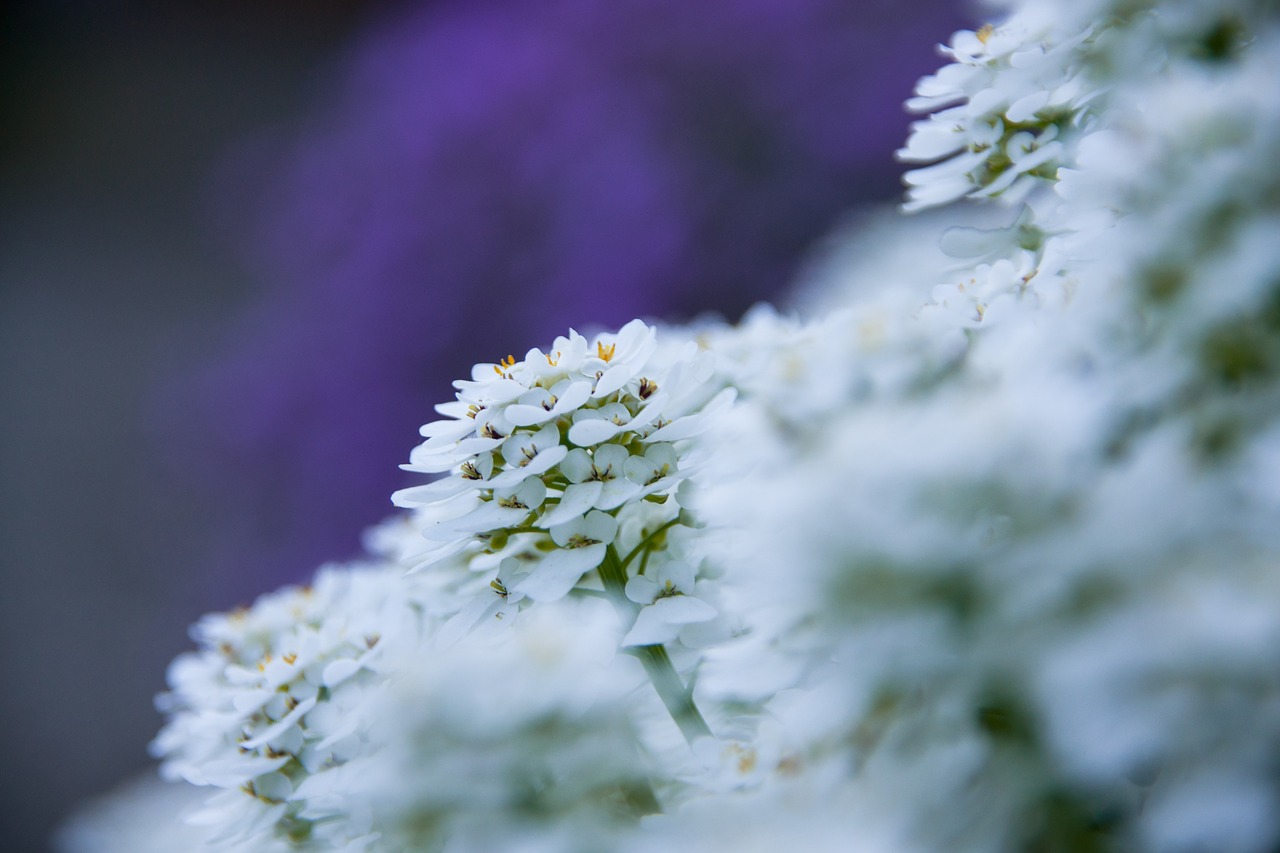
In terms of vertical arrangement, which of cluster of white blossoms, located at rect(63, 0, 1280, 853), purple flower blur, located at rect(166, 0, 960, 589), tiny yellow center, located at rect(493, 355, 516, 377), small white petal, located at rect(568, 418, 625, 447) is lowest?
cluster of white blossoms, located at rect(63, 0, 1280, 853)

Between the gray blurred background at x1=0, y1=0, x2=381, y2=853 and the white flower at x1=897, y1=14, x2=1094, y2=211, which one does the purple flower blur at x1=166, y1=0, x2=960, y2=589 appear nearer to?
the gray blurred background at x1=0, y1=0, x2=381, y2=853

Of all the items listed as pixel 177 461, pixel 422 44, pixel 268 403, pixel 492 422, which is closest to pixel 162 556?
pixel 177 461

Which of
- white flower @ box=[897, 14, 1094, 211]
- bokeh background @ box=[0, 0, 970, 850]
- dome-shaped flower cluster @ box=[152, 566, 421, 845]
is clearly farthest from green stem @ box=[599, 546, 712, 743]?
bokeh background @ box=[0, 0, 970, 850]

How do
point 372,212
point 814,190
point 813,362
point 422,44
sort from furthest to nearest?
point 422,44 < point 372,212 < point 814,190 < point 813,362

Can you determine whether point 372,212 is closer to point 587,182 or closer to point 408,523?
point 587,182

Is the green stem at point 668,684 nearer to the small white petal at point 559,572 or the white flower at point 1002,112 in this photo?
the small white petal at point 559,572

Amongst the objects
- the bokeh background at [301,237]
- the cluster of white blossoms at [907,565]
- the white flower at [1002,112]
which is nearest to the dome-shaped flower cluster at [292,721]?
the cluster of white blossoms at [907,565]
